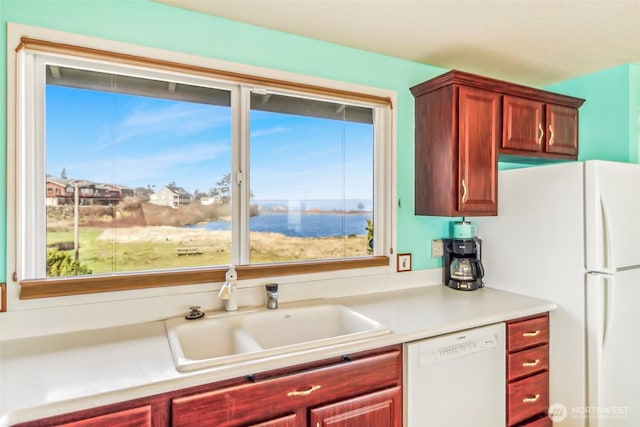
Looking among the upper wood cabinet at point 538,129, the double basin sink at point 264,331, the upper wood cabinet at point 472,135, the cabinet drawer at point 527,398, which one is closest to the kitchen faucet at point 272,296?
the double basin sink at point 264,331

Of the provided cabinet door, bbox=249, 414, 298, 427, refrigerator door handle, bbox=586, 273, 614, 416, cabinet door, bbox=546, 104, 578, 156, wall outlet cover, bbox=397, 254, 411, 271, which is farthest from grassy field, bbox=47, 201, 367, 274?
cabinet door, bbox=546, 104, 578, 156

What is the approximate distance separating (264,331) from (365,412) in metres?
0.58

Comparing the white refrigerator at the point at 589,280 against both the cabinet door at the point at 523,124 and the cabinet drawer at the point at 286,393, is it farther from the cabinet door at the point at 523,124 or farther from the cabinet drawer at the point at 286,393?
the cabinet drawer at the point at 286,393

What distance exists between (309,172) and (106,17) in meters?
1.18

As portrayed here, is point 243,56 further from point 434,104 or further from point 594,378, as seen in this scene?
point 594,378

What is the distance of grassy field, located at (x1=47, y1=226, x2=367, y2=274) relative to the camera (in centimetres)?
157

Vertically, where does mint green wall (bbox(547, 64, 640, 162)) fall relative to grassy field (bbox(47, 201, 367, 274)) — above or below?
above

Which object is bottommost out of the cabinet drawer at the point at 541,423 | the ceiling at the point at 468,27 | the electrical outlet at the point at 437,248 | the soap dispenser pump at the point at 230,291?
the cabinet drawer at the point at 541,423

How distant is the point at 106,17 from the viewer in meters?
1.51

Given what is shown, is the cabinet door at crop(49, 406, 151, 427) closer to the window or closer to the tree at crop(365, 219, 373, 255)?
the window

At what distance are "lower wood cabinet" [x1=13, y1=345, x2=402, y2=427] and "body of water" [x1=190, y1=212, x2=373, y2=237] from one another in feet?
2.68

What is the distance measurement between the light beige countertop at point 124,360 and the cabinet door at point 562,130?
1.06 meters

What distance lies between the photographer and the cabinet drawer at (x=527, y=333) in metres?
1.77

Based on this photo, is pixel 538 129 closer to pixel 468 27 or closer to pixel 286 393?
pixel 468 27
